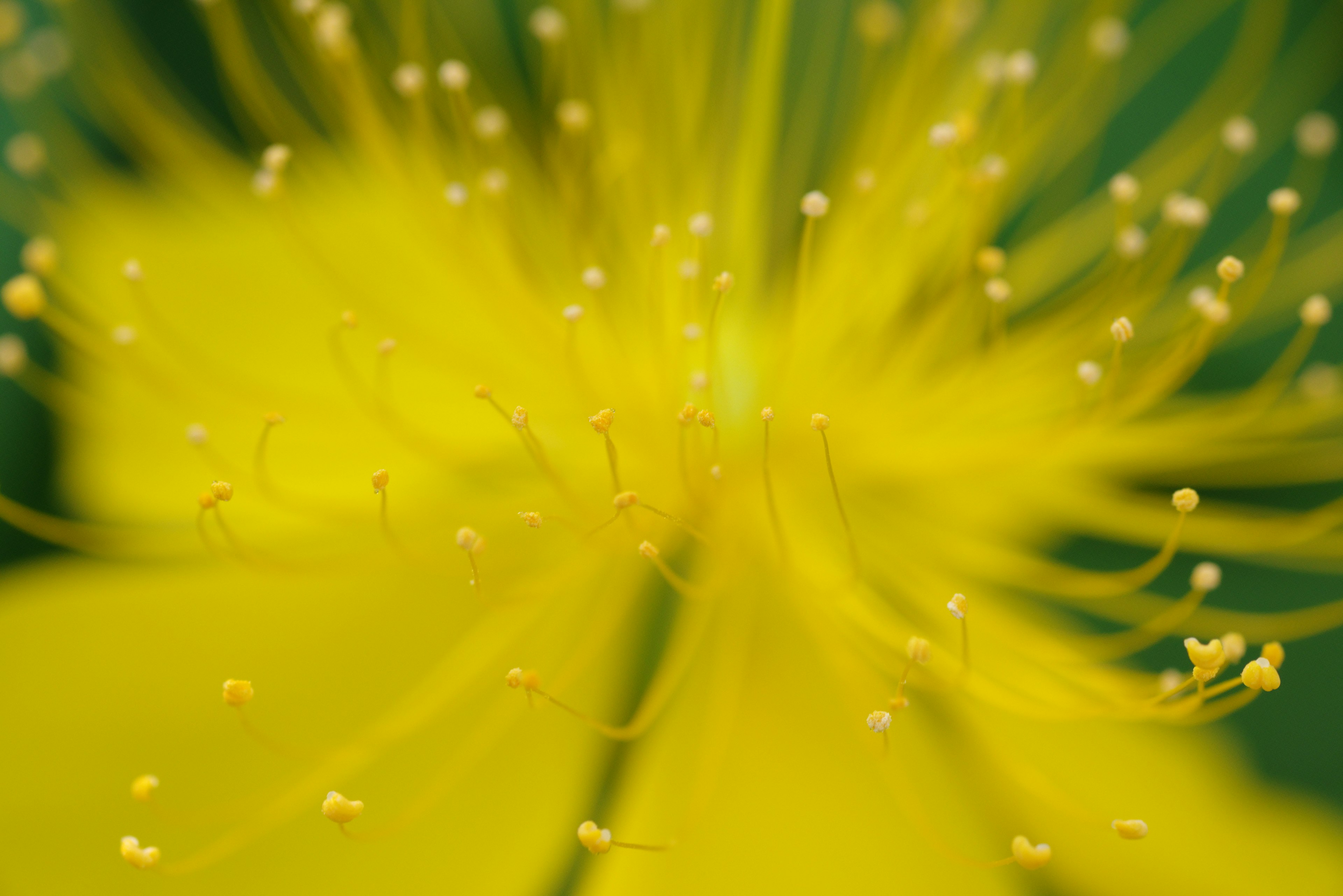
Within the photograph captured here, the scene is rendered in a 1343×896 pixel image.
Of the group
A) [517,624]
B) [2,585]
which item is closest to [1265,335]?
[517,624]

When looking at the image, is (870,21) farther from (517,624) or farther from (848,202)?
(517,624)

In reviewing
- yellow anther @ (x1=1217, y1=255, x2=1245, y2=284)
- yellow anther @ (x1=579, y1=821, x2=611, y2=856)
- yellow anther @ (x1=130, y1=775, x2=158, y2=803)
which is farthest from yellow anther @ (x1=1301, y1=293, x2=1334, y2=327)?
yellow anther @ (x1=130, y1=775, x2=158, y2=803)

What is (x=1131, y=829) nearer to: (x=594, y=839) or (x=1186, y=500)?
(x=1186, y=500)

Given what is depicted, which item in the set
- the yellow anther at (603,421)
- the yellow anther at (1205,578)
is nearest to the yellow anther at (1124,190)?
the yellow anther at (1205,578)

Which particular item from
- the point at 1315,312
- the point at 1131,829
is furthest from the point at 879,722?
the point at 1315,312

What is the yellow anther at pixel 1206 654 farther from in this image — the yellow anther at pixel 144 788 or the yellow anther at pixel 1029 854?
the yellow anther at pixel 144 788

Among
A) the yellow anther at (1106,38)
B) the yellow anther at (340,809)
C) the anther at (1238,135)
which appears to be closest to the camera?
the yellow anther at (340,809)
